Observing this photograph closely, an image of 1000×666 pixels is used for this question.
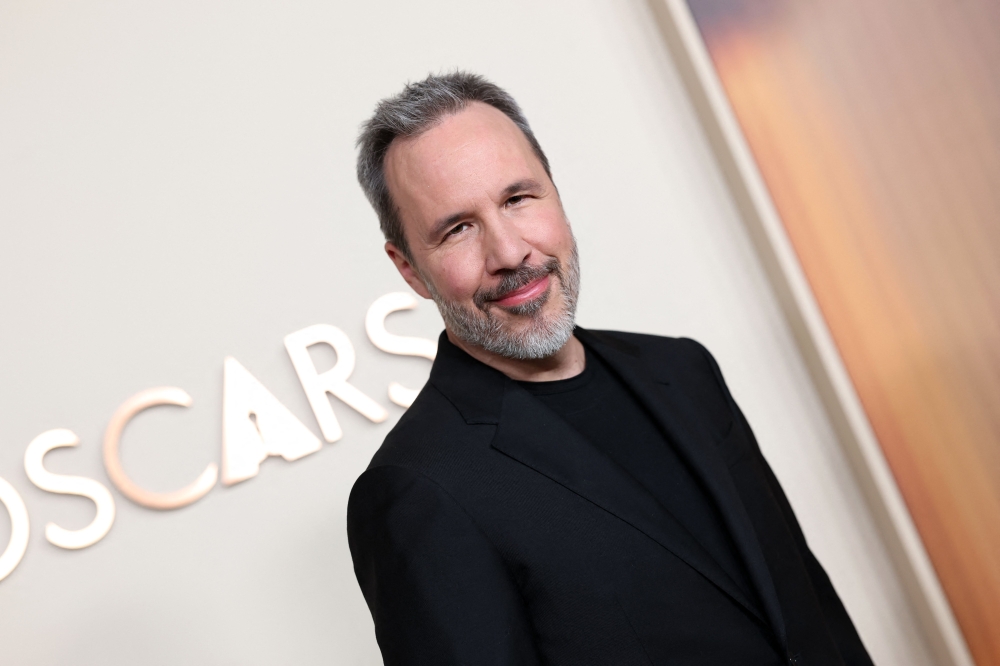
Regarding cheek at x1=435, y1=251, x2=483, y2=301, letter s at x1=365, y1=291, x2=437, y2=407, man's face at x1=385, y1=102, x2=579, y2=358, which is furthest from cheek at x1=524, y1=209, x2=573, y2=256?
letter s at x1=365, y1=291, x2=437, y2=407

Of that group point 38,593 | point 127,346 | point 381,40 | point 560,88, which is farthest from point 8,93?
point 560,88

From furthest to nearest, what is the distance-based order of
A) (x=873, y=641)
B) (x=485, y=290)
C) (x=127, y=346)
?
1. (x=873, y=641)
2. (x=127, y=346)
3. (x=485, y=290)

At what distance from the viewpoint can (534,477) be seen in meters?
1.52

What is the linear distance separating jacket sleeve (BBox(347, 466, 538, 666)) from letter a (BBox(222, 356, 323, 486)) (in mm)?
1301

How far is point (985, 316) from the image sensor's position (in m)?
2.60

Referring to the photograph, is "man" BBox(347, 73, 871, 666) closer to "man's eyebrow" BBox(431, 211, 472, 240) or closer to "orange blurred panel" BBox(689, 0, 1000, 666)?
"man's eyebrow" BBox(431, 211, 472, 240)

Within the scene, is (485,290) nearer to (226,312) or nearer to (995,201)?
(226,312)

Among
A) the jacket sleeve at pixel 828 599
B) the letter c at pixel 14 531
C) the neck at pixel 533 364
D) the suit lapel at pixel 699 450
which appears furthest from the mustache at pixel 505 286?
the letter c at pixel 14 531

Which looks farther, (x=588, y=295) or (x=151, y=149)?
(x=588, y=295)

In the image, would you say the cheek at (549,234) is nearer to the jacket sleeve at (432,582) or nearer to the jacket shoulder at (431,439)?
the jacket shoulder at (431,439)

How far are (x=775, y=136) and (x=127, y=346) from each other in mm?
2249

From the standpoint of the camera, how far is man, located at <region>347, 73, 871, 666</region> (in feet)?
4.62

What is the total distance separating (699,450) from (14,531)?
6.46 feet

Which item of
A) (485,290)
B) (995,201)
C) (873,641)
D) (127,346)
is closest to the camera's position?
(485,290)
